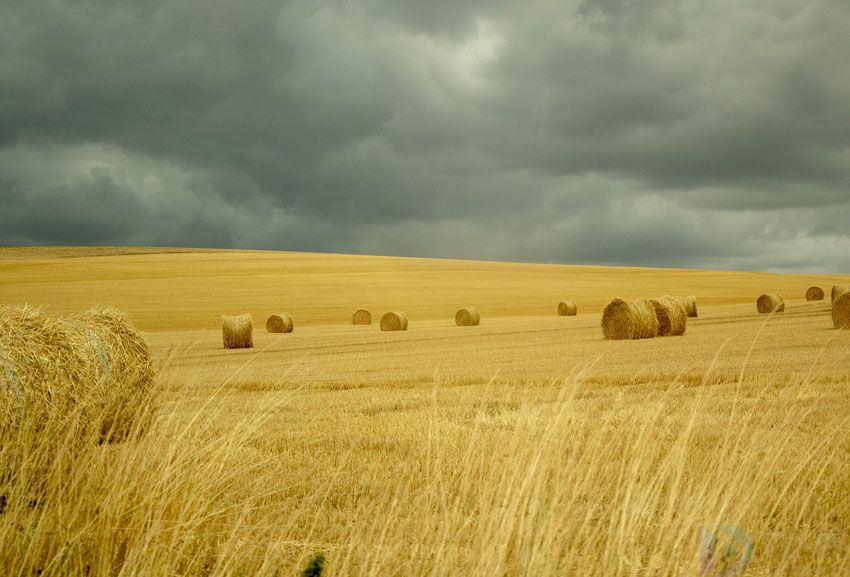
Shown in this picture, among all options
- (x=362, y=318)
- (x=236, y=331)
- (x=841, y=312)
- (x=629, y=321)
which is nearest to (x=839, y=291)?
(x=841, y=312)

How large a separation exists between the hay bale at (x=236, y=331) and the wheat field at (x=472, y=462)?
165cm

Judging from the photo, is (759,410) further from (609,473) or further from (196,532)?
(196,532)

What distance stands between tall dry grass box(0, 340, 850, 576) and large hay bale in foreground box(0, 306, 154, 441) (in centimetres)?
66

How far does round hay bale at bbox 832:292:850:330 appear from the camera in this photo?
24.1 metres

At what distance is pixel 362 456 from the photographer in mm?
7160

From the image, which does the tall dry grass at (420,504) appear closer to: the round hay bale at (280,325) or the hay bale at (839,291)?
the hay bale at (839,291)

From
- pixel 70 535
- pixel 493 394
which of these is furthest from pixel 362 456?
Answer: pixel 493 394

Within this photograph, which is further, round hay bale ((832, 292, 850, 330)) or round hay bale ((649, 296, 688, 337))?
round hay bale ((649, 296, 688, 337))

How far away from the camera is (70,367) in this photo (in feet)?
22.4

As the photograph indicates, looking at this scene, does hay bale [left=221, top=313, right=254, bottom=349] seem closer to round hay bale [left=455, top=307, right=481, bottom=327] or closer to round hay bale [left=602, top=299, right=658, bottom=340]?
round hay bale [left=602, top=299, right=658, bottom=340]

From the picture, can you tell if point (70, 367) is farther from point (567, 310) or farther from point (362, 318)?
point (567, 310)

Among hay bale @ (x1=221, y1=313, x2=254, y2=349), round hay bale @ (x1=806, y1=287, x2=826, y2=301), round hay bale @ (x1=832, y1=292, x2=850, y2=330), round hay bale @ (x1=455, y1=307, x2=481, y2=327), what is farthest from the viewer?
round hay bale @ (x1=806, y1=287, x2=826, y2=301)

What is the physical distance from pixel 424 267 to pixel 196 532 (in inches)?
2966

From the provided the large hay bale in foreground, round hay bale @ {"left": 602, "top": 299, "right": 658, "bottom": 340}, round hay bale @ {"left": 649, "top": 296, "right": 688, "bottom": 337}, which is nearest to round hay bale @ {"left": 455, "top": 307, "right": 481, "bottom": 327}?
round hay bale @ {"left": 602, "top": 299, "right": 658, "bottom": 340}
